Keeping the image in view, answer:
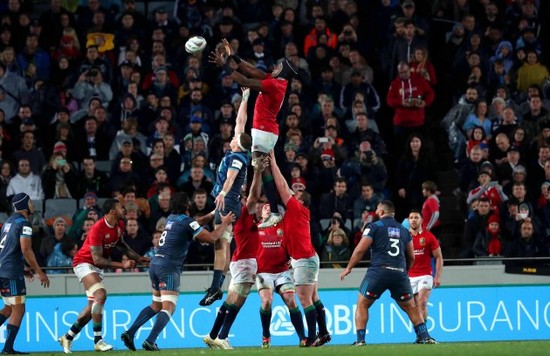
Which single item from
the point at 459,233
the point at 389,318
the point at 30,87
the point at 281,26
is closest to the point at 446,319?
the point at 389,318

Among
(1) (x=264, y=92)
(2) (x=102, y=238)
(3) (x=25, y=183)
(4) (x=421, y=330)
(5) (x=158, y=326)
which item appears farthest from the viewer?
(3) (x=25, y=183)

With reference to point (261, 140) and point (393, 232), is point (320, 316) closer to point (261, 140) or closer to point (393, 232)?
point (393, 232)

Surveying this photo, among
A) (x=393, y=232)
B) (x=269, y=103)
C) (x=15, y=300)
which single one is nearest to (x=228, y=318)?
(x=393, y=232)

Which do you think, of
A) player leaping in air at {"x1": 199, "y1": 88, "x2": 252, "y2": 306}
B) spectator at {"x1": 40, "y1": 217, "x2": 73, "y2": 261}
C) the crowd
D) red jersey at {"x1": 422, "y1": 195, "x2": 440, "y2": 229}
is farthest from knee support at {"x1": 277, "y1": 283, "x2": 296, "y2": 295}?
spectator at {"x1": 40, "y1": 217, "x2": 73, "y2": 261}

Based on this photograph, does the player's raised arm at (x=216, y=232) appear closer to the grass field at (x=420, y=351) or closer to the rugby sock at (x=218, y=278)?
the rugby sock at (x=218, y=278)

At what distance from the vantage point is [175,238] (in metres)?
19.6

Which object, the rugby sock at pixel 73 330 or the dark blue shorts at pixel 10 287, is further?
the rugby sock at pixel 73 330

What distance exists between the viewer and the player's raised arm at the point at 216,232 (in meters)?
19.5

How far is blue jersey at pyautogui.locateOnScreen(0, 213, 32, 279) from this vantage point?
19969 mm

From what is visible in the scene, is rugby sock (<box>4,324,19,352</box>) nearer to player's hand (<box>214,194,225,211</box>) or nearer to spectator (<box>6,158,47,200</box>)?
player's hand (<box>214,194,225,211</box>)

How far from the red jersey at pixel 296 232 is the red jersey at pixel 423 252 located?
2783mm

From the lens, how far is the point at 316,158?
2544 centimetres

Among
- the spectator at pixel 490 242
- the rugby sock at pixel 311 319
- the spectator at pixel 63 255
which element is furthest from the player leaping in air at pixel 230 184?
the spectator at pixel 490 242

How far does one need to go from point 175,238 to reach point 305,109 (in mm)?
7725
